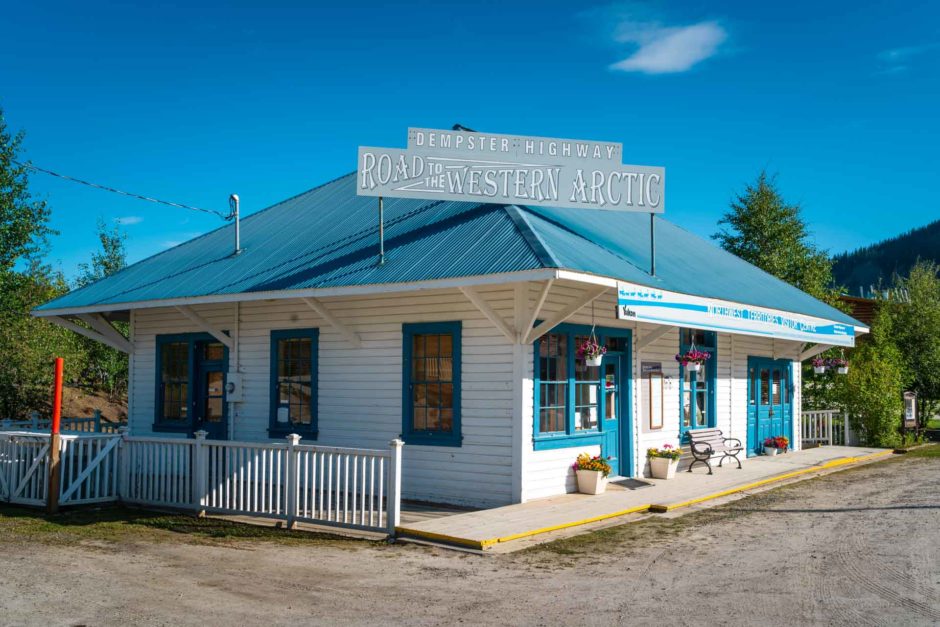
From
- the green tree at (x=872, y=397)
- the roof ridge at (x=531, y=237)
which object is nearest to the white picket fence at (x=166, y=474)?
the roof ridge at (x=531, y=237)

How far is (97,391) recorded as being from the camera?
31969 mm

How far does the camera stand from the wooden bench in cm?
1470

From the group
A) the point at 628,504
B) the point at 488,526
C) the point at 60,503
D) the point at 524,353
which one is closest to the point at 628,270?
the point at 524,353

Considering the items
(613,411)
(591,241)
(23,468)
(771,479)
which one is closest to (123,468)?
(23,468)

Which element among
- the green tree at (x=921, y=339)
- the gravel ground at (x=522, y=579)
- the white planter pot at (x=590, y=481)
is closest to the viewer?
the gravel ground at (x=522, y=579)

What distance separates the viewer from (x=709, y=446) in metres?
14.7

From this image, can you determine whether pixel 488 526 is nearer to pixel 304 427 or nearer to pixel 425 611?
pixel 425 611

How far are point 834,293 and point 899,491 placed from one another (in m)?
18.2

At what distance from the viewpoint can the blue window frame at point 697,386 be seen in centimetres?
1534

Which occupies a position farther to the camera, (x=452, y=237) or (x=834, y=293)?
(x=834, y=293)

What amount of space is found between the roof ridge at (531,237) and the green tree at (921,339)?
63.3ft

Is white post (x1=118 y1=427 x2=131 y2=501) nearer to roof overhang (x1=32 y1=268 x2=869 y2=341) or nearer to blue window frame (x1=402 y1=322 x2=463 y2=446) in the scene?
roof overhang (x1=32 y1=268 x2=869 y2=341)

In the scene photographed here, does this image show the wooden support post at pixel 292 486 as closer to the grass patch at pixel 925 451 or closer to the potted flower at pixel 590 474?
the potted flower at pixel 590 474

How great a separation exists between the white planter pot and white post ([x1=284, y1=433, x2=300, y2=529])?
419cm
